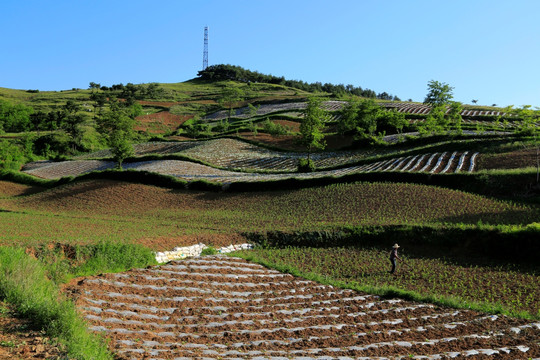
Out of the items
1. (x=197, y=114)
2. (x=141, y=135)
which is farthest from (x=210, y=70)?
(x=141, y=135)

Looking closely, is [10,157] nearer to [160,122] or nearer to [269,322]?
[160,122]

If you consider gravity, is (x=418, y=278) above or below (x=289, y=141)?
below

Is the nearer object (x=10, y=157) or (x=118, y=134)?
(x=118, y=134)

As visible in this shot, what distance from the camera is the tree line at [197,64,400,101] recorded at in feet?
520

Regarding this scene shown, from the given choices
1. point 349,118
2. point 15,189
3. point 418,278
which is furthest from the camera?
point 349,118

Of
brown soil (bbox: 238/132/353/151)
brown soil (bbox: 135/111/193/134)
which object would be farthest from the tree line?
brown soil (bbox: 238/132/353/151)

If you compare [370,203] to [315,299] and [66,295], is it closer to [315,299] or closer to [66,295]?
[315,299]

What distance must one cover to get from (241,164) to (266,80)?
126 meters

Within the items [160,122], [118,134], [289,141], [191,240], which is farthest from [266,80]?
[191,240]

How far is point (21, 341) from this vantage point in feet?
22.7

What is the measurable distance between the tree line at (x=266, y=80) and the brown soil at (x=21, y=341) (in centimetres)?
15088

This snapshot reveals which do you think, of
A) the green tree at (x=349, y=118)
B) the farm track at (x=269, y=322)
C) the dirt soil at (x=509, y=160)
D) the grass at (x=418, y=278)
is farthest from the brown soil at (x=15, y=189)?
the green tree at (x=349, y=118)

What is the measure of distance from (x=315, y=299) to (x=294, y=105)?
282 feet

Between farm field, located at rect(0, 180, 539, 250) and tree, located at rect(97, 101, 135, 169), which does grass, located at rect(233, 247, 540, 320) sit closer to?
farm field, located at rect(0, 180, 539, 250)
